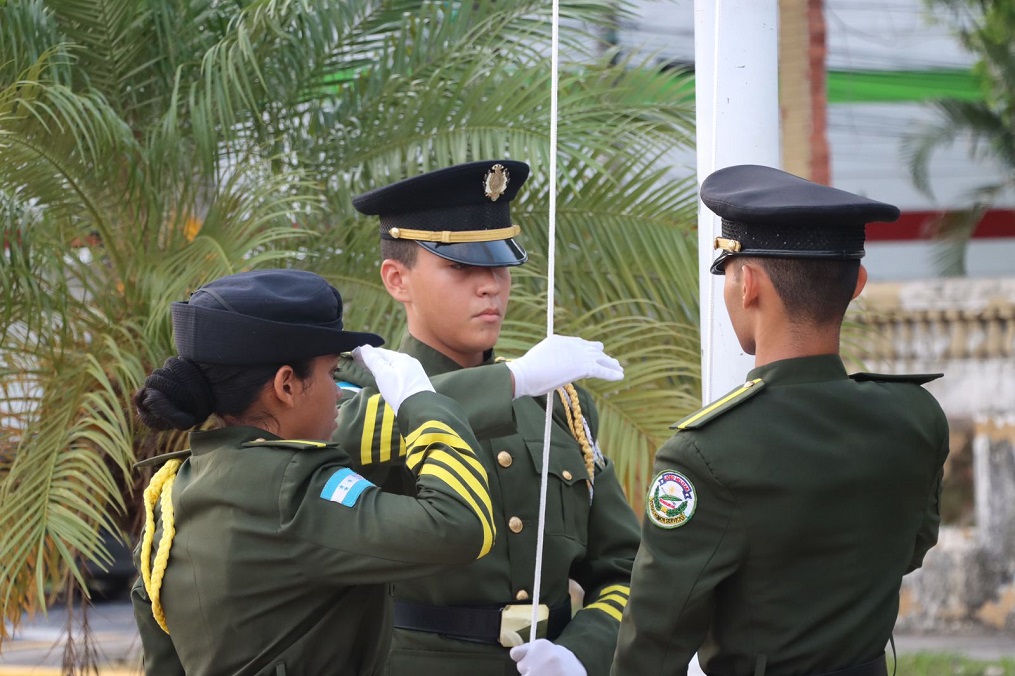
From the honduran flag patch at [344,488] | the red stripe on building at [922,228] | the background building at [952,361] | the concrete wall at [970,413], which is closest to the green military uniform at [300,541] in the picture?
the honduran flag patch at [344,488]

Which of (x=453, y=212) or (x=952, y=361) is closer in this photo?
(x=453, y=212)

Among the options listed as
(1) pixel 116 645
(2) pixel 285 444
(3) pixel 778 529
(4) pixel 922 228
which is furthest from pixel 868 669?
(4) pixel 922 228

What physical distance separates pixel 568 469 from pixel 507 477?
13 centimetres

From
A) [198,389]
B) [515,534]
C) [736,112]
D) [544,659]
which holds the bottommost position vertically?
[544,659]

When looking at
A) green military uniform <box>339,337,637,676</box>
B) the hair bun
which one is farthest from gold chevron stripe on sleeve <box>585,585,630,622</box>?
the hair bun

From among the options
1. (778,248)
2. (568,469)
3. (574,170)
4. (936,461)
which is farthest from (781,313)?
(574,170)

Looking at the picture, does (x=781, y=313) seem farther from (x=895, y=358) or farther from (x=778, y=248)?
(x=895, y=358)

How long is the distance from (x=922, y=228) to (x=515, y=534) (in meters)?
12.0

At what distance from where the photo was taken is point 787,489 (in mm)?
1767

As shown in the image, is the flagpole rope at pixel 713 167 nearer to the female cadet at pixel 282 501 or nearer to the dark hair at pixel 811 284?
the dark hair at pixel 811 284

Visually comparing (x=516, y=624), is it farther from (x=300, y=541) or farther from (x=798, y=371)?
(x=798, y=371)

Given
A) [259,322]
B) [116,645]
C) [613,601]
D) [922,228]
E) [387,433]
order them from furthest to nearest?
[922,228]
[116,645]
[613,601]
[387,433]
[259,322]

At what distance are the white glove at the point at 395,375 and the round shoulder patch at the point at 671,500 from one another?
415mm

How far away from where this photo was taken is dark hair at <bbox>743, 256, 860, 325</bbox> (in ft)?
6.06
